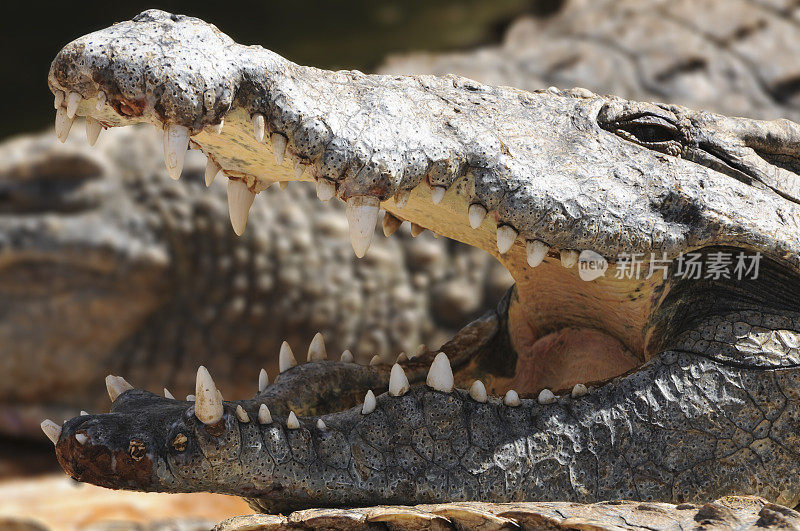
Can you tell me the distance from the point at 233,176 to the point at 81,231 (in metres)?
2.96

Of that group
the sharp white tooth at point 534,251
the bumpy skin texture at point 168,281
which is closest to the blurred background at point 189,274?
the bumpy skin texture at point 168,281

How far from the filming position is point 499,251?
6.56ft

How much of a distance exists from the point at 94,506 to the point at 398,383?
2.86 metres

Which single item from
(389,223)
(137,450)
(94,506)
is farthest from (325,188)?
(94,506)

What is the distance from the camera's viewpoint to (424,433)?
1.88 m

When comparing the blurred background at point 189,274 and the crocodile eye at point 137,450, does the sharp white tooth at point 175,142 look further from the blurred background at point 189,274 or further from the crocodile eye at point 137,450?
the blurred background at point 189,274

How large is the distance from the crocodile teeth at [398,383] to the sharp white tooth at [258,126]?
22.0 inches

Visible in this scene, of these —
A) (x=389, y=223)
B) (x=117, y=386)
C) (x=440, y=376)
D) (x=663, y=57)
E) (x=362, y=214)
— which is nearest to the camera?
(x=362, y=214)

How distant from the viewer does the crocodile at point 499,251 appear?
176 centimetres

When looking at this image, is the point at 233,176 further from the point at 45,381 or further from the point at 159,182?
the point at 45,381

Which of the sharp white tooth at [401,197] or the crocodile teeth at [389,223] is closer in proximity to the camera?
the sharp white tooth at [401,197]

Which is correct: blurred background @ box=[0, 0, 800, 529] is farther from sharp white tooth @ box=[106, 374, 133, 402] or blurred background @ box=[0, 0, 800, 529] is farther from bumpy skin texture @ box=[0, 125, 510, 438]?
sharp white tooth @ box=[106, 374, 133, 402]

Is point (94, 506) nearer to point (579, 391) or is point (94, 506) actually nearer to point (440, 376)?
point (440, 376)

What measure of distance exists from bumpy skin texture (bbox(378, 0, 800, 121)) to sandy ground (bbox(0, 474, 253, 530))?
8.67 ft
